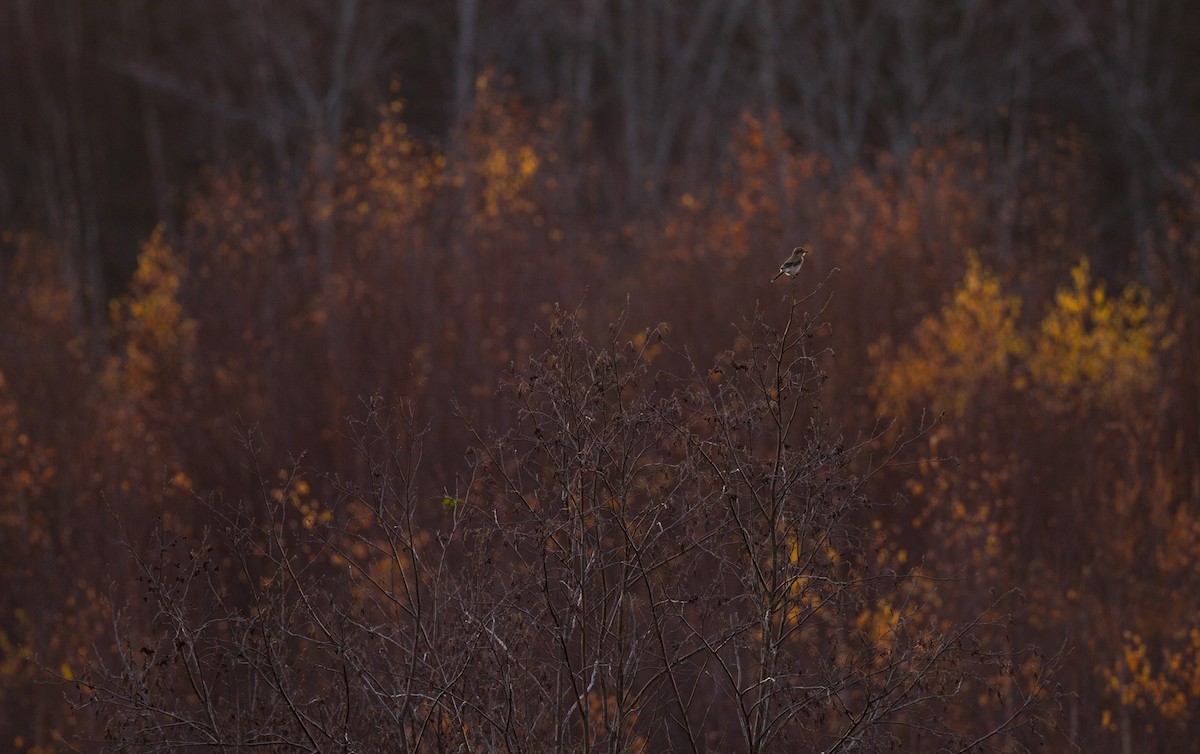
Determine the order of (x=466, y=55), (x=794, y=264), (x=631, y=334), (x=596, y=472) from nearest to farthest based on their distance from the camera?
(x=596, y=472) → (x=794, y=264) → (x=631, y=334) → (x=466, y=55)

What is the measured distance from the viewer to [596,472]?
4.24 meters

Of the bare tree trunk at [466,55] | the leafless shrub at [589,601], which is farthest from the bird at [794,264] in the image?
the bare tree trunk at [466,55]

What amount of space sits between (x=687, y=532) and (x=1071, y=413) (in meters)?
6.35

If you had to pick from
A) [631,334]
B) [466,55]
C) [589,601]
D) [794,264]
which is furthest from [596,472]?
[466,55]

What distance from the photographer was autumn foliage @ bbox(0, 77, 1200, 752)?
4527 mm

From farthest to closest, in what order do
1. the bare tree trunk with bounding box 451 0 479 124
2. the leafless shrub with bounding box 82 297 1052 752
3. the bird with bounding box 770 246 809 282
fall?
the bare tree trunk with bounding box 451 0 479 124, the bird with bounding box 770 246 809 282, the leafless shrub with bounding box 82 297 1052 752

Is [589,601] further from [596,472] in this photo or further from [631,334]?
[631,334]

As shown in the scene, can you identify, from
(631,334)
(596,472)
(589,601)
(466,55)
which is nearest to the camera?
(596,472)

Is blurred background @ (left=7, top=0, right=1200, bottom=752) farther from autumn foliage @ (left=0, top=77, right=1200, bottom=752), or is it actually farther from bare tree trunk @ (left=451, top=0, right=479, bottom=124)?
bare tree trunk @ (left=451, top=0, right=479, bottom=124)

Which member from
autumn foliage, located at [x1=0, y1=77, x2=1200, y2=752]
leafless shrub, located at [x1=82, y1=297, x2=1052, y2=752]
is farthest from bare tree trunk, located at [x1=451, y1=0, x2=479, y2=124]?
leafless shrub, located at [x1=82, y1=297, x2=1052, y2=752]

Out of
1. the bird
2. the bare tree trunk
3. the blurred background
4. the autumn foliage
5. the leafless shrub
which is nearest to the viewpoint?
the leafless shrub

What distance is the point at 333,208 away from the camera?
1216 centimetres

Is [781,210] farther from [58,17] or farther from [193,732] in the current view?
[58,17]

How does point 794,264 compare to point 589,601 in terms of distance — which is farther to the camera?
point 794,264
